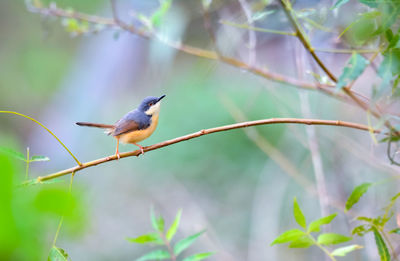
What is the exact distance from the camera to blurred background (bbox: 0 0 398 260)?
63.6 inches

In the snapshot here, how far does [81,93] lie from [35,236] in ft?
17.1

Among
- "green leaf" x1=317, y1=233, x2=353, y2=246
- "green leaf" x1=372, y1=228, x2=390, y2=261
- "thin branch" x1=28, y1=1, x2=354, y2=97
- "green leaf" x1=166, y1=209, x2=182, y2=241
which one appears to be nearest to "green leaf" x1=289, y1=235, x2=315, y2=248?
"green leaf" x1=317, y1=233, x2=353, y2=246

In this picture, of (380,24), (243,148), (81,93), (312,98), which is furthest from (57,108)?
(380,24)

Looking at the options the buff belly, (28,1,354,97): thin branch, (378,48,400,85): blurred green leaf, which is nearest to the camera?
(378,48,400,85): blurred green leaf

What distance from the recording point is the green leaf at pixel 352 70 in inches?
27.8

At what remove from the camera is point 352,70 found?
722 mm

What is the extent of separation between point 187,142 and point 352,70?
3219 mm

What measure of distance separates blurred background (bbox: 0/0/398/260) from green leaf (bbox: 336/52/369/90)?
0.41 m

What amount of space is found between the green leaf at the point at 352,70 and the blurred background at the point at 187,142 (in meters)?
0.41

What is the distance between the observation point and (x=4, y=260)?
0.33 meters

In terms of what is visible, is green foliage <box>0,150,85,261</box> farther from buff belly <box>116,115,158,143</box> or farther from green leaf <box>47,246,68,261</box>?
buff belly <box>116,115,158,143</box>

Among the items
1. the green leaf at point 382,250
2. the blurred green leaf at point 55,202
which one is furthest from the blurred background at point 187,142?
the green leaf at point 382,250

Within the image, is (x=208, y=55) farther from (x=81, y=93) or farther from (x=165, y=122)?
(x=81, y=93)

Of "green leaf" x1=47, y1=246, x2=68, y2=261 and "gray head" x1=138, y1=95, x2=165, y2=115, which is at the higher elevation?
"gray head" x1=138, y1=95, x2=165, y2=115
